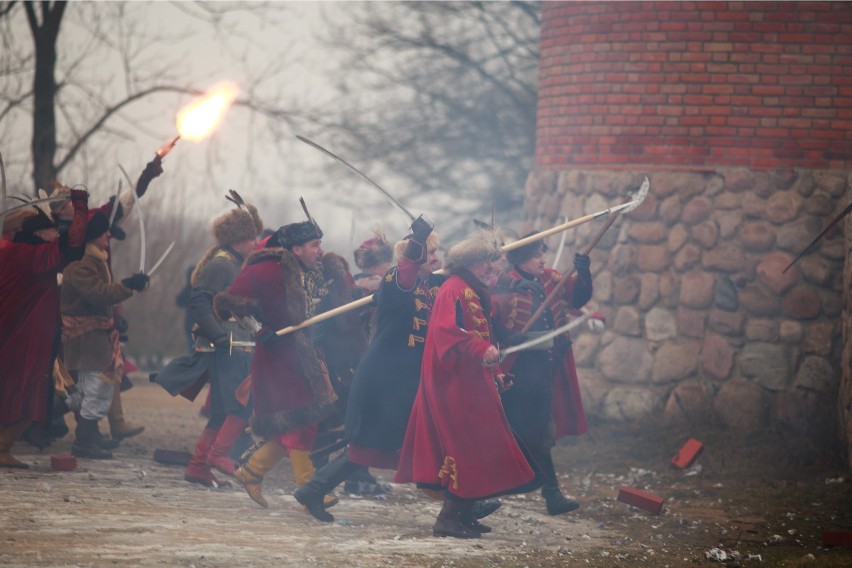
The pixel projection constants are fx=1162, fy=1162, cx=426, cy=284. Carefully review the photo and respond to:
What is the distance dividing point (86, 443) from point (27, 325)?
1.17m

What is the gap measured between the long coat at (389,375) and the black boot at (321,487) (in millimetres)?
107

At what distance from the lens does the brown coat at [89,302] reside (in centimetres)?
881

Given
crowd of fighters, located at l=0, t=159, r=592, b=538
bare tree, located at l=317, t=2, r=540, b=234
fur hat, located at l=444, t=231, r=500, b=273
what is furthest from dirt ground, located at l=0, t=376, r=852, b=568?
bare tree, located at l=317, t=2, r=540, b=234

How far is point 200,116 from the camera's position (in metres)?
8.78

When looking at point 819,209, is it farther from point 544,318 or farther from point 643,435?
point 544,318

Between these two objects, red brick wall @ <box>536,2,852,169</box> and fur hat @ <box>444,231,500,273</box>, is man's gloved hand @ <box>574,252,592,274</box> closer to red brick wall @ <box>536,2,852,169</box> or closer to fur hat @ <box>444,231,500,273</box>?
fur hat @ <box>444,231,500,273</box>

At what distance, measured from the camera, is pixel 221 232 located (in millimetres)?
8820

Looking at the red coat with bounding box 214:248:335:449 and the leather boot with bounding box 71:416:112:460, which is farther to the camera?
the leather boot with bounding box 71:416:112:460

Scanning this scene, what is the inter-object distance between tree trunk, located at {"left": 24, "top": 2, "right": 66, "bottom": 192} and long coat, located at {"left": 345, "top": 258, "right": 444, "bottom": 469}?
740cm

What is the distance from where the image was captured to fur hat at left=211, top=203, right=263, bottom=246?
8.82 metres

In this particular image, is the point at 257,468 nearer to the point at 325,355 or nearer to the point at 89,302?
the point at 325,355

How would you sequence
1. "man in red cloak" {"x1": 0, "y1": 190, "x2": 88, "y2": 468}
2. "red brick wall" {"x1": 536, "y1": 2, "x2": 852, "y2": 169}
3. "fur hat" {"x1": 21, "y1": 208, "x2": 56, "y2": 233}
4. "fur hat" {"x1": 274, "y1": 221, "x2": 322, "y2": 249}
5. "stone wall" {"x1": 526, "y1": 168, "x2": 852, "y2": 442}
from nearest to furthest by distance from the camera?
1. "fur hat" {"x1": 274, "y1": 221, "x2": 322, "y2": 249}
2. "man in red cloak" {"x1": 0, "y1": 190, "x2": 88, "y2": 468}
3. "fur hat" {"x1": 21, "y1": 208, "x2": 56, "y2": 233}
4. "stone wall" {"x1": 526, "y1": 168, "x2": 852, "y2": 442}
5. "red brick wall" {"x1": 536, "y1": 2, "x2": 852, "y2": 169}

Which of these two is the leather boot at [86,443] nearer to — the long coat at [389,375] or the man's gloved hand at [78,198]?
the man's gloved hand at [78,198]

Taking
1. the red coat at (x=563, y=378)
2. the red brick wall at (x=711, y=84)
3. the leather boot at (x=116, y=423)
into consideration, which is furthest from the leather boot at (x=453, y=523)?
the red brick wall at (x=711, y=84)
